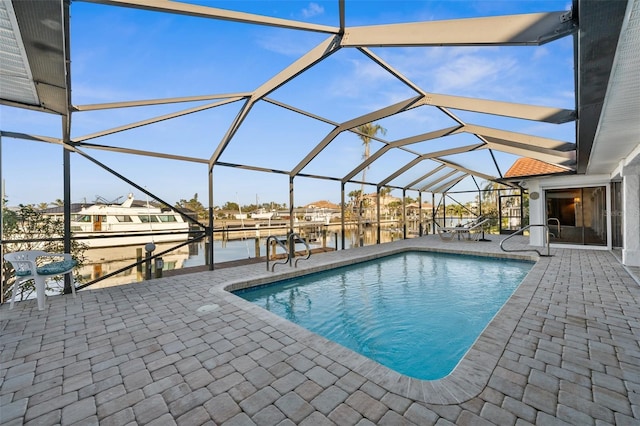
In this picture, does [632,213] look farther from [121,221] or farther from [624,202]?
[121,221]

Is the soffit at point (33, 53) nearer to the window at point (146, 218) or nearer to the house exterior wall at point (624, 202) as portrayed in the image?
the house exterior wall at point (624, 202)

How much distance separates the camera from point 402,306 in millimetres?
4684

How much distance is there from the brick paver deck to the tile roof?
6.15 m

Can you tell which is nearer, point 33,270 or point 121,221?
point 33,270

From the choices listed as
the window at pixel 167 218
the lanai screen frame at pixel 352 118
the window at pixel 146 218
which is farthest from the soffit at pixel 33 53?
the window at pixel 167 218

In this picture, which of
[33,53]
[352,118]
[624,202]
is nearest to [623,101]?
[352,118]

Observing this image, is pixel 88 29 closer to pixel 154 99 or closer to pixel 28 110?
pixel 154 99

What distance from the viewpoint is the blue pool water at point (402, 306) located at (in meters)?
3.26

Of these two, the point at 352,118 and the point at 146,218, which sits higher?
the point at 352,118

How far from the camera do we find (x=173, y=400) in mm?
1881

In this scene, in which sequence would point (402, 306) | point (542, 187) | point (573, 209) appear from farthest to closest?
1. point (573, 209)
2. point (542, 187)
3. point (402, 306)

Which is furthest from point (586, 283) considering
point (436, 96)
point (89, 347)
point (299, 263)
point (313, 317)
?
point (89, 347)

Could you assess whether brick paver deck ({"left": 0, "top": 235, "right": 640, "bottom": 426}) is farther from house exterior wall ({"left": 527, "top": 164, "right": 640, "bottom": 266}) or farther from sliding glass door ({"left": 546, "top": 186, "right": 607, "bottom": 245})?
sliding glass door ({"left": 546, "top": 186, "right": 607, "bottom": 245})

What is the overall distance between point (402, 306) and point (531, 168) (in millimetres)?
8369
